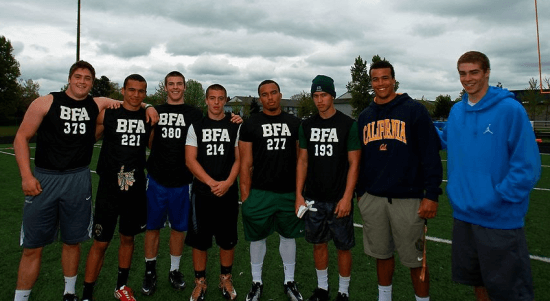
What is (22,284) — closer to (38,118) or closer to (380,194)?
(38,118)

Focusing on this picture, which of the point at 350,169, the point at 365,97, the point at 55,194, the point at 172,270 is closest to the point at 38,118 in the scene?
the point at 55,194

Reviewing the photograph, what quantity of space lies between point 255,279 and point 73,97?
2.64 metres

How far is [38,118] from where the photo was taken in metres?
3.15

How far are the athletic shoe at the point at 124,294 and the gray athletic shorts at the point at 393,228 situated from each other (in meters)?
2.44

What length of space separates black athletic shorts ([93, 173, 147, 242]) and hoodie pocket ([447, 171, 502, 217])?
9.85 ft

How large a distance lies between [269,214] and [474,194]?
191 centimetres

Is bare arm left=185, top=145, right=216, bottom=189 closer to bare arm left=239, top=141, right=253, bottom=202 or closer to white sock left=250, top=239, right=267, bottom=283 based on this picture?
bare arm left=239, top=141, right=253, bottom=202

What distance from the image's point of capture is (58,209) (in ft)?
10.7

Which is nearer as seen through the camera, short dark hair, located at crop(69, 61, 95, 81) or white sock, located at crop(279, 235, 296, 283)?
short dark hair, located at crop(69, 61, 95, 81)

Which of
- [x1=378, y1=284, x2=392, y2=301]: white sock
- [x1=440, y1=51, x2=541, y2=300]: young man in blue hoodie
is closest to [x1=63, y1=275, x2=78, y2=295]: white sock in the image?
[x1=378, y1=284, x2=392, y2=301]: white sock

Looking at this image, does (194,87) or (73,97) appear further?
(194,87)

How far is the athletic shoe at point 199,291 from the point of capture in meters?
3.47

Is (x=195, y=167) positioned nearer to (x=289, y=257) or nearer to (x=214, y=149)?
(x=214, y=149)

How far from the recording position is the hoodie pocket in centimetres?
246
